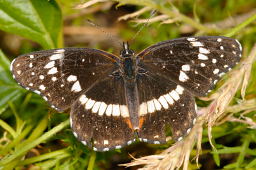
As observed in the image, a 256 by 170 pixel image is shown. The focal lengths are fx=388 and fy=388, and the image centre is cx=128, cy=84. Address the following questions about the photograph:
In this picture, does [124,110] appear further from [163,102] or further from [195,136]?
[195,136]

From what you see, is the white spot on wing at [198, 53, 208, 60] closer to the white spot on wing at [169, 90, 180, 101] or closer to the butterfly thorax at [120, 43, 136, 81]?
the white spot on wing at [169, 90, 180, 101]

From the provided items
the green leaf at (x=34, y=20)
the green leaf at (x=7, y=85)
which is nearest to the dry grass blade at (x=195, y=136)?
the green leaf at (x=7, y=85)

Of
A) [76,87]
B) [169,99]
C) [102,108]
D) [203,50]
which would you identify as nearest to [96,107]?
[102,108]

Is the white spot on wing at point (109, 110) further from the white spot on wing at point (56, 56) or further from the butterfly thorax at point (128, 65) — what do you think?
the white spot on wing at point (56, 56)

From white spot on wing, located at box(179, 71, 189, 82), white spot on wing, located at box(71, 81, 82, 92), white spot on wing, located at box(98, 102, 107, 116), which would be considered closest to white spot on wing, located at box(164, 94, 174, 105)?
white spot on wing, located at box(179, 71, 189, 82)

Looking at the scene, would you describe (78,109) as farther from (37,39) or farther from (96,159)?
(37,39)

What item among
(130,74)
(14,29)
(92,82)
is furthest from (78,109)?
(14,29)

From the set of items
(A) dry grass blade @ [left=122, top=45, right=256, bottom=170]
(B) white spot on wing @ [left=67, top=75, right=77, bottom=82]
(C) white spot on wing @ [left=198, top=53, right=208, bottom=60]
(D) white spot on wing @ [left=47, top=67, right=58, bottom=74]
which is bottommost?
(A) dry grass blade @ [left=122, top=45, right=256, bottom=170]
